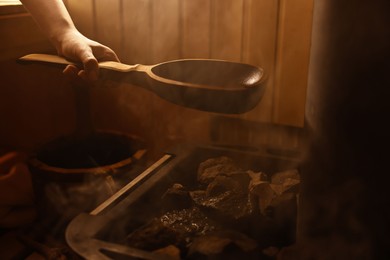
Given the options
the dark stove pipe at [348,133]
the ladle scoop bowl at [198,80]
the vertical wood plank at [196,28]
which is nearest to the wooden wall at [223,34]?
the vertical wood plank at [196,28]

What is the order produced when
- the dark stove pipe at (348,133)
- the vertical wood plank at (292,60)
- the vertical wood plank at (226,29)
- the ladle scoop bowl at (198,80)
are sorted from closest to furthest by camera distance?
the dark stove pipe at (348,133), the ladle scoop bowl at (198,80), the vertical wood plank at (292,60), the vertical wood plank at (226,29)

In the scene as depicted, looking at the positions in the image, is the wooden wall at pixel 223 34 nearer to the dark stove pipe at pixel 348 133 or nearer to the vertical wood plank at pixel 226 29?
the vertical wood plank at pixel 226 29

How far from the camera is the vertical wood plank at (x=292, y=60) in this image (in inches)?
77.5

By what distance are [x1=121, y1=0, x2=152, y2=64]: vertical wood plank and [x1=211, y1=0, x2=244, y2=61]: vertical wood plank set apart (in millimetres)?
356

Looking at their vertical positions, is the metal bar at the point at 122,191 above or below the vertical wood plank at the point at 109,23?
below

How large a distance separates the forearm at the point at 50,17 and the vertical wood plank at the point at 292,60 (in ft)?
3.04

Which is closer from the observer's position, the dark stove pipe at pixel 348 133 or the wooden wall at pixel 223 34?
the dark stove pipe at pixel 348 133

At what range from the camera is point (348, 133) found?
83 cm

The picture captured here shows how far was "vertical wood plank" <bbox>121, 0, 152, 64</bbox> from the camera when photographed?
2285mm

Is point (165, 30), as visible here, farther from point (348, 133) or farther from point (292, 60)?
point (348, 133)

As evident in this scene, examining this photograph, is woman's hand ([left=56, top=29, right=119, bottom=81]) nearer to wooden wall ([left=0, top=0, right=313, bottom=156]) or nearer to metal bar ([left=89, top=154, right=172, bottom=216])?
wooden wall ([left=0, top=0, right=313, bottom=156])

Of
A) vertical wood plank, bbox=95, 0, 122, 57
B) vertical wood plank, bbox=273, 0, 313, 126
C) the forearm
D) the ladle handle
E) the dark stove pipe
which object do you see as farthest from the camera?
vertical wood plank, bbox=95, 0, 122, 57

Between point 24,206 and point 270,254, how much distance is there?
1.37 m

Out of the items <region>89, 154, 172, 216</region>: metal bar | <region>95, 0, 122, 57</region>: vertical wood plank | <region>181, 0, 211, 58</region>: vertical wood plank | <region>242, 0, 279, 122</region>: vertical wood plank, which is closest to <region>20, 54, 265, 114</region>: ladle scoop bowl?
<region>89, 154, 172, 216</region>: metal bar
